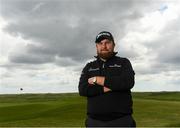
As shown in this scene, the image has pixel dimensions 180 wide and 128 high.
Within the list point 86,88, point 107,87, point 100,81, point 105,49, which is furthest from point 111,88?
point 105,49

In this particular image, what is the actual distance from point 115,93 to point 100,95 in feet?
0.79

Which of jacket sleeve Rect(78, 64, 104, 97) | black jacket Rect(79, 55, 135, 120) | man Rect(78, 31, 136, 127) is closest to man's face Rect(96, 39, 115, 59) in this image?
man Rect(78, 31, 136, 127)

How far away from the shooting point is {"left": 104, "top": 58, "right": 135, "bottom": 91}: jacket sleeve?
6.87 m

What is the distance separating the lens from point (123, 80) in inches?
274

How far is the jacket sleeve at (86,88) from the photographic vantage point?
22.9 ft

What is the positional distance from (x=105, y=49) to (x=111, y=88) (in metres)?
0.64

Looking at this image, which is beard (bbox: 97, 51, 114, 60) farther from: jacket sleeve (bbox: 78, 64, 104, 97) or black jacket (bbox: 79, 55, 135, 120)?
jacket sleeve (bbox: 78, 64, 104, 97)

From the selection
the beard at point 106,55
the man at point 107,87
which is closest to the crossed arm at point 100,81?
the man at point 107,87

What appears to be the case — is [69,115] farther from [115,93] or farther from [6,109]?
[115,93]

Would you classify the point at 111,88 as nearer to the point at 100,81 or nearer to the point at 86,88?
the point at 100,81

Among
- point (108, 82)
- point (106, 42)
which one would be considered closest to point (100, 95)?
point (108, 82)

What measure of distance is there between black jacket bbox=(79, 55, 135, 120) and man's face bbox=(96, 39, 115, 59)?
0.12 m

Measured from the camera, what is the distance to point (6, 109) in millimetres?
48562

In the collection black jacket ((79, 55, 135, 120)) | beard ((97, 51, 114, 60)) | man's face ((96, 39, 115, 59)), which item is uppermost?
man's face ((96, 39, 115, 59))
